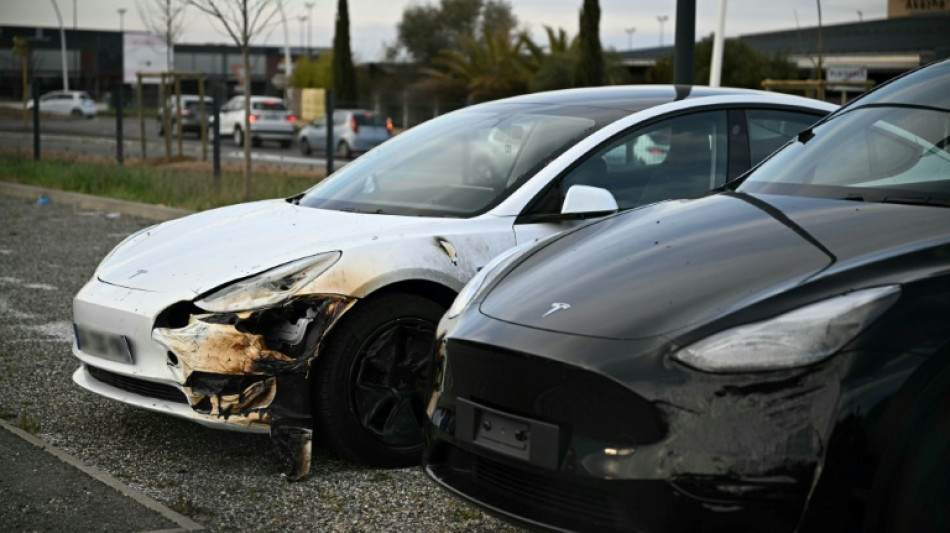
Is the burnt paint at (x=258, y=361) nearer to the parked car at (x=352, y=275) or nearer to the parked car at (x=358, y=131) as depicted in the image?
the parked car at (x=352, y=275)

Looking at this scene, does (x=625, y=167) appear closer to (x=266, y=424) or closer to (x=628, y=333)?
(x=266, y=424)

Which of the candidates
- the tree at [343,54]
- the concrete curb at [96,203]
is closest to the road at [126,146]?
the tree at [343,54]

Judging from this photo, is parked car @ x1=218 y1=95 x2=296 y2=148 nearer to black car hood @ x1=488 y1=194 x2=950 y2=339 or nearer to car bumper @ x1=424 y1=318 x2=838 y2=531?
black car hood @ x1=488 y1=194 x2=950 y2=339

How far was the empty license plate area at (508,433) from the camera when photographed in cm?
314

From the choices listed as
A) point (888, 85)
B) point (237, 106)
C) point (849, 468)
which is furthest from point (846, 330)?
point (237, 106)

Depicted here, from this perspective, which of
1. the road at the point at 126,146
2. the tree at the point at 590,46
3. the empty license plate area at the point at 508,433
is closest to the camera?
the empty license plate area at the point at 508,433

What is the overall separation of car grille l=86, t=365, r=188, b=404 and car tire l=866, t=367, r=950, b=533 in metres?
2.74

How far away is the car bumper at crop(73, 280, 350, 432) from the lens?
4566 millimetres

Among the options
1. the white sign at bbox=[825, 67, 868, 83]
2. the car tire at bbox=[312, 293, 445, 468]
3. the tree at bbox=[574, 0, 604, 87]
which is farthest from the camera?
the tree at bbox=[574, 0, 604, 87]

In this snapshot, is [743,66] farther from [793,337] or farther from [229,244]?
[793,337]

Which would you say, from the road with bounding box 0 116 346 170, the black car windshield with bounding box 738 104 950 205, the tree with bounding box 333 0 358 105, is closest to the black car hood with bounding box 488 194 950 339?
the black car windshield with bounding box 738 104 950 205

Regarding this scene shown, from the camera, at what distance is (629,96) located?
5832 millimetres

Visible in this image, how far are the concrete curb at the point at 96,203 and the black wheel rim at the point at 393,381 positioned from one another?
30.1ft

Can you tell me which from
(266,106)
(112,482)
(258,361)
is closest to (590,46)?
(266,106)
